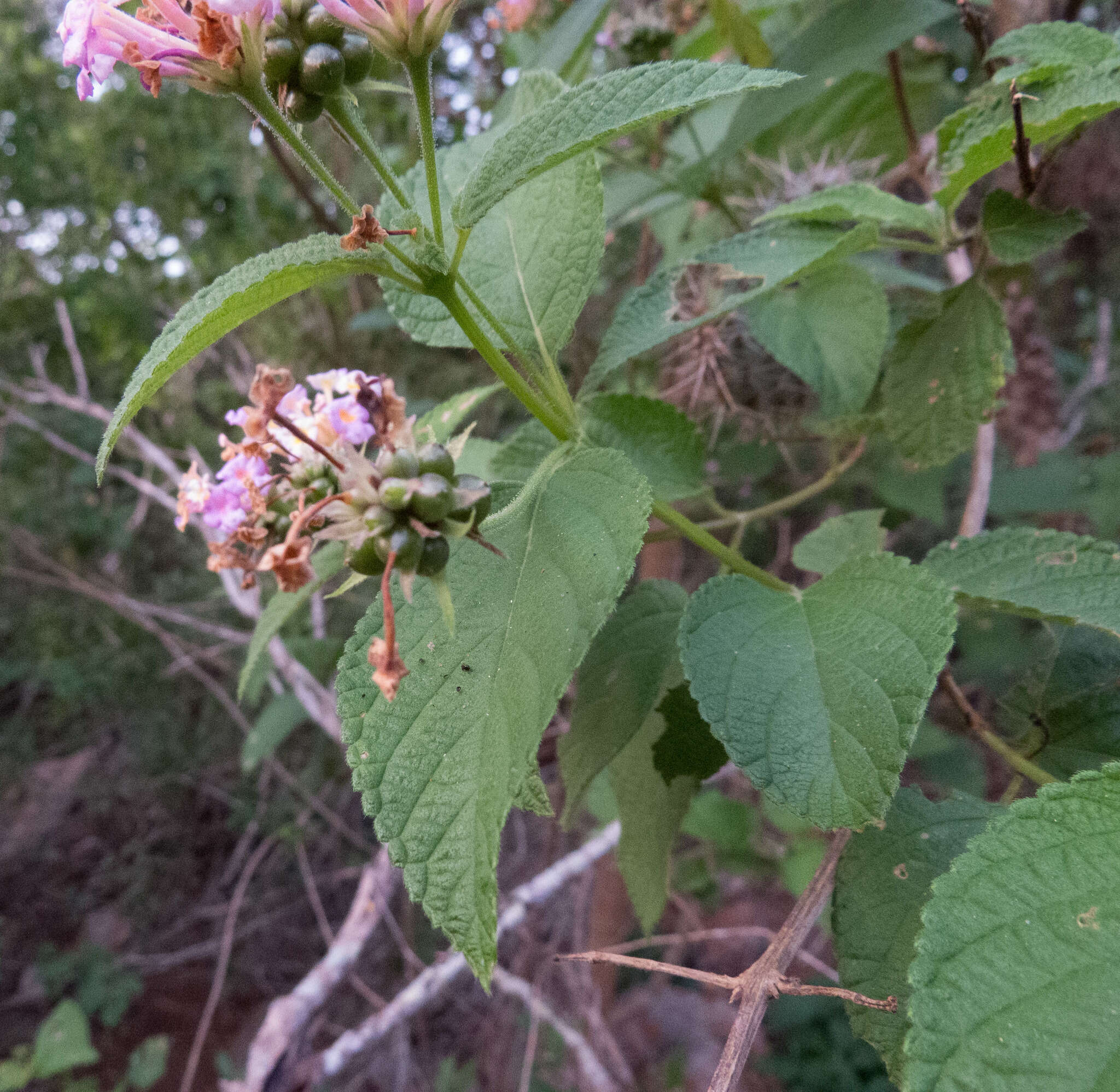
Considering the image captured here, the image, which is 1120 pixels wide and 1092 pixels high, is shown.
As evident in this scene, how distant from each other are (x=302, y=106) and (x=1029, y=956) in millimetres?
568

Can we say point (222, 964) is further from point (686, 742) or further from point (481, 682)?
point (481, 682)

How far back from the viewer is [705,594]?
0.53m

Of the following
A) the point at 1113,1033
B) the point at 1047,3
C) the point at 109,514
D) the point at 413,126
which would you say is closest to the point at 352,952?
the point at 1113,1033

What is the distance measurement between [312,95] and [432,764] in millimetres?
376

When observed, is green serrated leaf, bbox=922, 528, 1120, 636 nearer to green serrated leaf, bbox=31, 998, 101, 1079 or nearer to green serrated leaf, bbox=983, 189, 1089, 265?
green serrated leaf, bbox=983, 189, 1089, 265

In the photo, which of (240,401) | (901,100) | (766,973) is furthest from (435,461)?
(240,401)

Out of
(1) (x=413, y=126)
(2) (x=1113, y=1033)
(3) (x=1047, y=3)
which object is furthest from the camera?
(1) (x=413, y=126)

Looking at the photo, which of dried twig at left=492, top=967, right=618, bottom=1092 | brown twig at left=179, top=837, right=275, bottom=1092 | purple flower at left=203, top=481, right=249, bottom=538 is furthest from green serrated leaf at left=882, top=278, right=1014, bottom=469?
brown twig at left=179, top=837, right=275, bottom=1092

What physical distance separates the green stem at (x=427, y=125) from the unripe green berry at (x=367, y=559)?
0.65ft

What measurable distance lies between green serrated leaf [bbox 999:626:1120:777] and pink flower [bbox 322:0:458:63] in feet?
2.09

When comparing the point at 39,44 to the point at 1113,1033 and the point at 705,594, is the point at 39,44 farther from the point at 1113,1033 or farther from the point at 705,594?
the point at 1113,1033

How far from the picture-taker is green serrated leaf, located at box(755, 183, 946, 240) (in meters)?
0.63

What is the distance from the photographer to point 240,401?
231cm

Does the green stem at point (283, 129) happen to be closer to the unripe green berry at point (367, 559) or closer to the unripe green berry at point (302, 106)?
the unripe green berry at point (302, 106)
